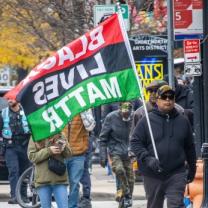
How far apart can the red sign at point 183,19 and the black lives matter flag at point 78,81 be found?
3073mm

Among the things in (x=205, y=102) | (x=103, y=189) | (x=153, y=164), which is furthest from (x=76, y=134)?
(x=103, y=189)

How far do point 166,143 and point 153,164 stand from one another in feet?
0.98

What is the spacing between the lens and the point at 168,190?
435 inches

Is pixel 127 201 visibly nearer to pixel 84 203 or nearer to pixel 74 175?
pixel 84 203

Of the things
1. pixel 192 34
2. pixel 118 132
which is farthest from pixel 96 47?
pixel 118 132

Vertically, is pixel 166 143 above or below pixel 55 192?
above

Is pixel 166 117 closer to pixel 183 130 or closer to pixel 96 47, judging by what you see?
pixel 183 130

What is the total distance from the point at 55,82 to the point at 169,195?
1.70 meters

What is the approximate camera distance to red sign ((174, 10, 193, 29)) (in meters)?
14.1

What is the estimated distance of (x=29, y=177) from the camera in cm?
1608

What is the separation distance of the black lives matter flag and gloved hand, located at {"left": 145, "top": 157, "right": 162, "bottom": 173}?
680mm

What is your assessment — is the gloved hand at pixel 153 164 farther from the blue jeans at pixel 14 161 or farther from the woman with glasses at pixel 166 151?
the blue jeans at pixel 14 161

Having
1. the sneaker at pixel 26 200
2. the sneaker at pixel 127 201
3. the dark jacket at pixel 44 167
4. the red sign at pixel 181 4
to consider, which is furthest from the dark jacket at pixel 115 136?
the dark jacket at pixel 44 167

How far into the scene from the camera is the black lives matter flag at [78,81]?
10844 millimetres
